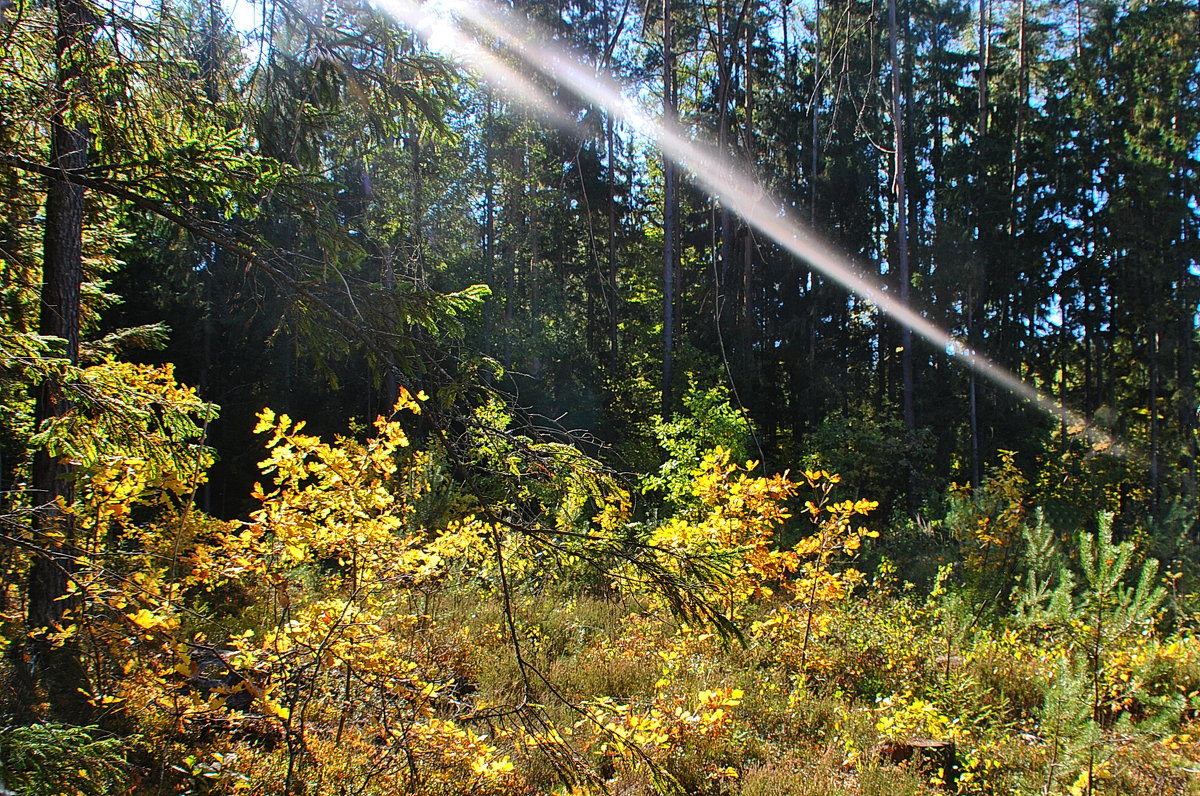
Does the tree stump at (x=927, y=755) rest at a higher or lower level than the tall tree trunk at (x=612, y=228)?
lower

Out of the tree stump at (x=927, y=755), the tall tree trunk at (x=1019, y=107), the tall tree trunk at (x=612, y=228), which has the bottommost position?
the tree stump at (x=927, y=755)

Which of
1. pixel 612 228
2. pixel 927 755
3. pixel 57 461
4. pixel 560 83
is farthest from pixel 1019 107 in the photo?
pixel 57 461

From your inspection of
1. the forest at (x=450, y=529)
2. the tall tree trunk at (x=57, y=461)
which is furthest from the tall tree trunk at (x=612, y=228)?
the tall tree trunk at (x=57, y=461)

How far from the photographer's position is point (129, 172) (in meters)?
2.62

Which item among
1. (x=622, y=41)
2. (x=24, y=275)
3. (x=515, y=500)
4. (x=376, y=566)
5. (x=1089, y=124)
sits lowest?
(x=376, y=566)

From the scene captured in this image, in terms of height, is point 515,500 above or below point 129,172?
below

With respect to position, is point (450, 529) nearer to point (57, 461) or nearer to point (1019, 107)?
point (57, 461)

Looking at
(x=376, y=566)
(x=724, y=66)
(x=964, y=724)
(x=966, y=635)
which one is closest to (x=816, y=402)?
(x=966, y=635)

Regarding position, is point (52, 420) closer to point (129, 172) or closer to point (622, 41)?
point (129, 172)

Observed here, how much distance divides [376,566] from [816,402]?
15490mm

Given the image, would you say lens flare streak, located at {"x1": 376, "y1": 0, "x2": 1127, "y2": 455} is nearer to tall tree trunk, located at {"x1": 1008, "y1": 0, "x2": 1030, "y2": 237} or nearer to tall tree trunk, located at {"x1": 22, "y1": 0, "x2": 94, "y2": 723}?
tall tree trunk, located at {"x1": 22, "y1": 0, "x2": 94, "y2": 723}

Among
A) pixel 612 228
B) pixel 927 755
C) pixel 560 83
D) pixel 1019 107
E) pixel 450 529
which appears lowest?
pixel 927 755

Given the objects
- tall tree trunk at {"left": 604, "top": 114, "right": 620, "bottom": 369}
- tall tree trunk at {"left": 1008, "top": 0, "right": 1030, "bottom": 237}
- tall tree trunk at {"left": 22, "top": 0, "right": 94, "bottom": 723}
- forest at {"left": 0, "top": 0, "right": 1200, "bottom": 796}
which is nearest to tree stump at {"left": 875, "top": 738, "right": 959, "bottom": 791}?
forest at {"left": 0, "top": 0, "right": 1200, "bottom": 796}

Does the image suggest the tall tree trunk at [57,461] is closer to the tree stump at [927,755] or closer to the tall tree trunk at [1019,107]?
the tree stump at [927,755]
